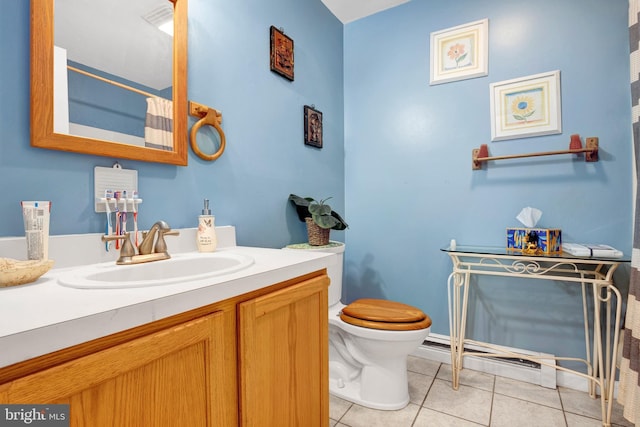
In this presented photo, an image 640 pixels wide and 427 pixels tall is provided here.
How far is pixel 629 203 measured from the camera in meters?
1.58

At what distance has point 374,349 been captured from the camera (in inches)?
57.8

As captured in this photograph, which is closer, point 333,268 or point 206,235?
point 206,235

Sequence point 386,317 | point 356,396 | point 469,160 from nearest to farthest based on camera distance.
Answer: point 386,317 → point 356,396 → point 469,160

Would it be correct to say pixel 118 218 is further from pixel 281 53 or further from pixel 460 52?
pixel 460 52

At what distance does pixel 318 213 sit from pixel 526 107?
55.4 inches

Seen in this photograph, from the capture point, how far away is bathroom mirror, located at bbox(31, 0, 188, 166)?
85 cm

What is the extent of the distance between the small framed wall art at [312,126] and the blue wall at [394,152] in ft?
0.20

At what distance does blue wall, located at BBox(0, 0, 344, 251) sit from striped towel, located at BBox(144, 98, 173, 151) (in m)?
0.08

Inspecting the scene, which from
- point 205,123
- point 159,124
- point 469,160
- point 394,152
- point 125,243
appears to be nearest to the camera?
point 125,243

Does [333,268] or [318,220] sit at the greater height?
[318,220]

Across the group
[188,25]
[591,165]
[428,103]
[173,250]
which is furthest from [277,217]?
[591,165]

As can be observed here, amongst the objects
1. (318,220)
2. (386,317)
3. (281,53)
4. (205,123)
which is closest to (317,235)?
(318,220)

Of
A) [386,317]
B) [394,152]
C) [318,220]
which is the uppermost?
[394,152]

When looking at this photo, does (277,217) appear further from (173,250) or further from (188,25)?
(188,25)
